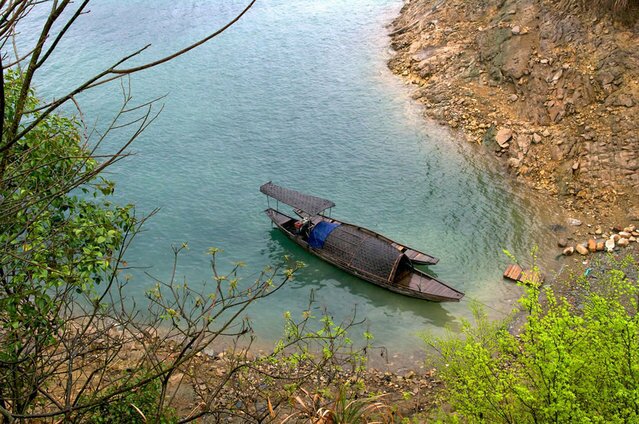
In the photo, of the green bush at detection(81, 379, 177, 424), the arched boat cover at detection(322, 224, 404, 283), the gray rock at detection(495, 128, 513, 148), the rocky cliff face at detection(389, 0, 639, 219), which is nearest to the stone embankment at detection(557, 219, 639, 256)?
the rocky cliff face at detection(389, 0, 639, 219)

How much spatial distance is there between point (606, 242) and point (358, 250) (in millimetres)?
11016

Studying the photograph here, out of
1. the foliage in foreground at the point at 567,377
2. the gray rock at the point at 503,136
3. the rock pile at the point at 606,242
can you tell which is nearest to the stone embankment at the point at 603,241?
the rock pile at the point at 606,242

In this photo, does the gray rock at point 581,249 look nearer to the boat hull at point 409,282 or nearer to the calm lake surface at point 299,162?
the calm lake surface at point 299,162

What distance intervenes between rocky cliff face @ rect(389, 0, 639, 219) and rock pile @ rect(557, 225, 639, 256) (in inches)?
52.0

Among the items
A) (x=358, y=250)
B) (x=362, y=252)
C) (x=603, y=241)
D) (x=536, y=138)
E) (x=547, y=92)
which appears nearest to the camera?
(x=362, y=252)

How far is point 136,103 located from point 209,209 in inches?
495

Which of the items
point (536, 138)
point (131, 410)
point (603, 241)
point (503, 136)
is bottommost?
point (603, 241)

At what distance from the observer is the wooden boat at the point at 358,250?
878 inches

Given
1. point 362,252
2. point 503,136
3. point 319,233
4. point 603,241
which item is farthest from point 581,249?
point 319,233

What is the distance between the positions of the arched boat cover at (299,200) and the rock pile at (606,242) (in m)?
11.0

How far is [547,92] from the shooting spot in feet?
98.5

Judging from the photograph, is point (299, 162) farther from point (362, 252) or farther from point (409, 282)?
point (409, 282)

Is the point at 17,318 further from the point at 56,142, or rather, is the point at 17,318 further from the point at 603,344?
the point at 603,344

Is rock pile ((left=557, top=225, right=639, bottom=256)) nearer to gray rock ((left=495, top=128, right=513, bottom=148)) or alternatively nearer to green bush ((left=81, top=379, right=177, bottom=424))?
gray rock ((left=495, top=128, right=513, bottom=148))
